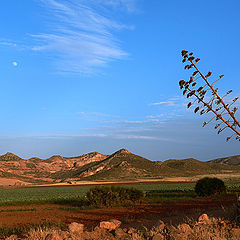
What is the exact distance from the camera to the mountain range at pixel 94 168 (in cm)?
11531

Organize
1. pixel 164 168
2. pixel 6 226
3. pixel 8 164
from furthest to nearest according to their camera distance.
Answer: pixel 8 164
pixel 164 168
pixel 6 226

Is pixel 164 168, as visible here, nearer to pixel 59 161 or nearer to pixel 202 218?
pixel 59 161

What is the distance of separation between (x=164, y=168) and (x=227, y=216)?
381 ft

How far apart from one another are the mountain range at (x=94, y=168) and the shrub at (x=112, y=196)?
81481 mm

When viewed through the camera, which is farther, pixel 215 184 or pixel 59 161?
pixel 59 161

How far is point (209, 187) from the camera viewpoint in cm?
2902

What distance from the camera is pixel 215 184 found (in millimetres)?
29453

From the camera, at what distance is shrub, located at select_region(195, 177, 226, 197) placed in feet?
94.6

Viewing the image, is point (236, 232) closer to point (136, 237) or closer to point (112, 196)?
point (136, 237)

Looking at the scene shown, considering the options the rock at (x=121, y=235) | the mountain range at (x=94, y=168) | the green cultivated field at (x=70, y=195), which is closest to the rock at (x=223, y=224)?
the rock at (x=121, y=235)

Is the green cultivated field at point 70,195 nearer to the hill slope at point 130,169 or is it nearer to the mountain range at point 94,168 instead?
the mountain range at point 94,168

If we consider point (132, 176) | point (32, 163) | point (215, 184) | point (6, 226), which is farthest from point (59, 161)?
point (6, 226)

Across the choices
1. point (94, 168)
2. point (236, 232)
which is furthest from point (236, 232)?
point (94, 168)

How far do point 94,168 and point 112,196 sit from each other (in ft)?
345
